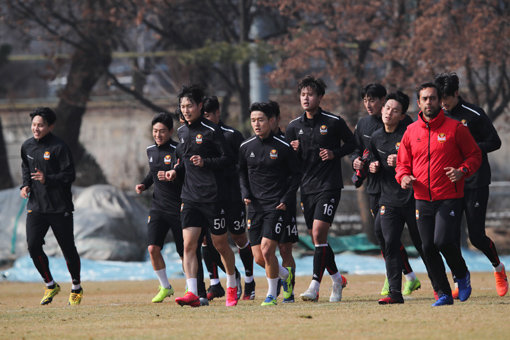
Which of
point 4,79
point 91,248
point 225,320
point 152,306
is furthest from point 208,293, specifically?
point 4,79

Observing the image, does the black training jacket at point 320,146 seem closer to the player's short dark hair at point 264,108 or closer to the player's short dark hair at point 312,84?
the player's short dark hair at point 312,84

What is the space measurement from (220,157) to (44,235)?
2.75 meters

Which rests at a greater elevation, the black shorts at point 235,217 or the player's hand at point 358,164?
the player's hand at point 358,164

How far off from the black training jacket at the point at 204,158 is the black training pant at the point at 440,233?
2277mm

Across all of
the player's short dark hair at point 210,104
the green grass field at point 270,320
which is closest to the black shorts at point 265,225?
the green grass field at point 270,320

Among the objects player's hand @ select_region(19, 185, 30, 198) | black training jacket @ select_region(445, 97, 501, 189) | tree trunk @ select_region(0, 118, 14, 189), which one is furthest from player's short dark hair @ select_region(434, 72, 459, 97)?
tree trunk @ select_region(0, 118, 14, 189)

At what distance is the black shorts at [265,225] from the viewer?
33.1 feet

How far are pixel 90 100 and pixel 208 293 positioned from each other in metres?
14.4

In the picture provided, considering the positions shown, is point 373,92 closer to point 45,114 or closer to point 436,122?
point 436,122

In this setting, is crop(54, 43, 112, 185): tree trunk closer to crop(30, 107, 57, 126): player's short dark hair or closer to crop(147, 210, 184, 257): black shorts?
crop(30, 107, 57, 126): player's short dark hair

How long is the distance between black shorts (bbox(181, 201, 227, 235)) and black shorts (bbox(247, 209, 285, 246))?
0.32 meters

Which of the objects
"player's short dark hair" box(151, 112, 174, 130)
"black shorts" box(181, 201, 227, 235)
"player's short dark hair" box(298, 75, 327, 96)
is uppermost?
"player's short dark hair" box(298, 75, 327, 96)

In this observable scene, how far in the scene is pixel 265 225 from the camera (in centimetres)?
1016

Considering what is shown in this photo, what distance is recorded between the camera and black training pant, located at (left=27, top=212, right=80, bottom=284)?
11.7 metres
